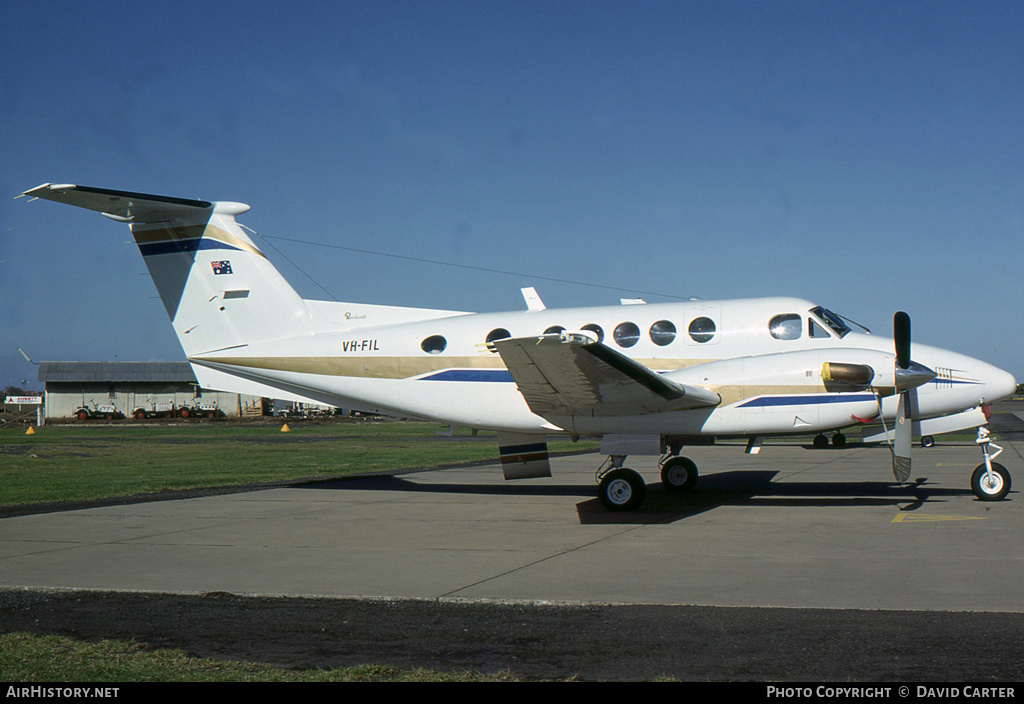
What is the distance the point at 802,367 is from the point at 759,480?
572 cm

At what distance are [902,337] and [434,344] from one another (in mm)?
7425

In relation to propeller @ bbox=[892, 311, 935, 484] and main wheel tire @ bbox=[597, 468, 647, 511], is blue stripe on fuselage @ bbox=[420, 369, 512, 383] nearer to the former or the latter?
main wheel tire @ bbox=[597, 468, 647, 511]

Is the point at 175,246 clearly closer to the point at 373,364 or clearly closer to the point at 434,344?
the point at 373,364

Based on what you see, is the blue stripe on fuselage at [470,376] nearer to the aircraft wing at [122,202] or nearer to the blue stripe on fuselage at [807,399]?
the blue stripe on fuselage at [807,399]

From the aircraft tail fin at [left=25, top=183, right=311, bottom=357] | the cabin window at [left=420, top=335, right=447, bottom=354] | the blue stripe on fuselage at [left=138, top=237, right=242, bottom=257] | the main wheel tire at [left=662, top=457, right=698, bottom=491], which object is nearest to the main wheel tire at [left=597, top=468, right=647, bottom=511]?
the main wheel tire at [left=662, top=457, right=698, bottom=491]

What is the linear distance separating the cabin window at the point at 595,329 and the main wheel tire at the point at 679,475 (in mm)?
2860

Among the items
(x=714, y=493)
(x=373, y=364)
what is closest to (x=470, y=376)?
(x=373, y=364)

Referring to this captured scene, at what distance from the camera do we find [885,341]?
12.4m

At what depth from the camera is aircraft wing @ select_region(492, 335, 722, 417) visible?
10.5m

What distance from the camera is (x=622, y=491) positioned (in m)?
11.9

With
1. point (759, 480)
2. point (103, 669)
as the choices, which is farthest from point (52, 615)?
point (759, 480)

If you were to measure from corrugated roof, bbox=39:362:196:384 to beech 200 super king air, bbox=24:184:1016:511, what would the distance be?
234ft

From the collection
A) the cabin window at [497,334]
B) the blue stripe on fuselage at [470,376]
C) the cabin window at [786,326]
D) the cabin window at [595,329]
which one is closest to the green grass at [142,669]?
the blue stripe on fuselage at [470,376]

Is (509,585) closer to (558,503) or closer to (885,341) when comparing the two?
(558,503)
